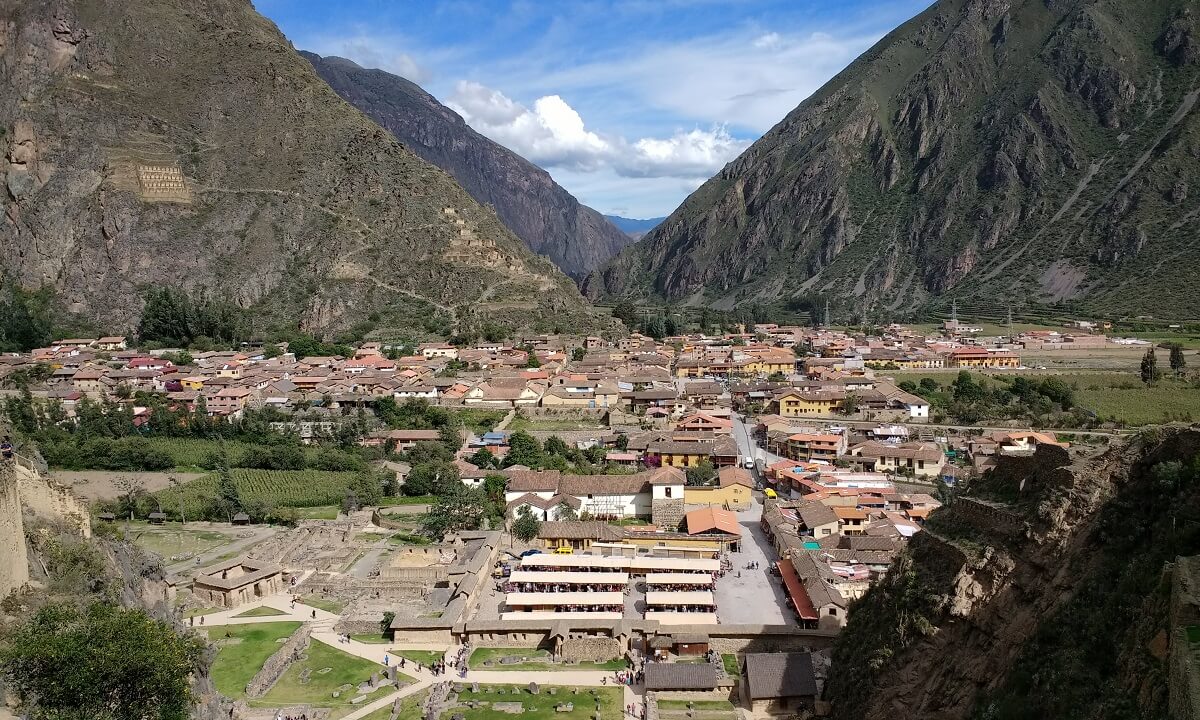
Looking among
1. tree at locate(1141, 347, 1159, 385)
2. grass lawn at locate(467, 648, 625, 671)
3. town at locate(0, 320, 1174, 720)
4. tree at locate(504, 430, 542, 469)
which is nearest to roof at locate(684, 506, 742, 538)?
town at locate(0, 320, 1174, 720)

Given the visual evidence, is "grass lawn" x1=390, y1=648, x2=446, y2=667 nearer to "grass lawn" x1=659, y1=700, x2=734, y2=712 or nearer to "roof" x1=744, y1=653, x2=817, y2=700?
"grass lawn" x1=659, y1=700, x2=734, y2=712

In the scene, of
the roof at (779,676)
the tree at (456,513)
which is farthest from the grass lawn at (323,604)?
the roof at (779,676)

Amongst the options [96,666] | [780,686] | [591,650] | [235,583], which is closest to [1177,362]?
[780,686]

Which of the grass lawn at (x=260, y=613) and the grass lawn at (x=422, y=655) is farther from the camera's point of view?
the grass lawn at (x=260, y=613)

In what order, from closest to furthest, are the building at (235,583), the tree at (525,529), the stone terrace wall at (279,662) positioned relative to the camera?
the stone terrace wall at (279,662) → the building at (235,583) → the tree at (525,529)

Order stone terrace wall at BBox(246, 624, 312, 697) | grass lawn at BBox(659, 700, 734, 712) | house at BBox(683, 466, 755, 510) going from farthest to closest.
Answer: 1. house at BBox(683, 466, 755, 510)
2. stone terrace wall at BBox(246, 624, 312, 697)
3. grass lawn at BBox(659, 700, 734, 712)

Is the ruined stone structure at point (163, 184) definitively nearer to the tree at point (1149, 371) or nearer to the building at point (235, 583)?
the building at point (235, 583)
